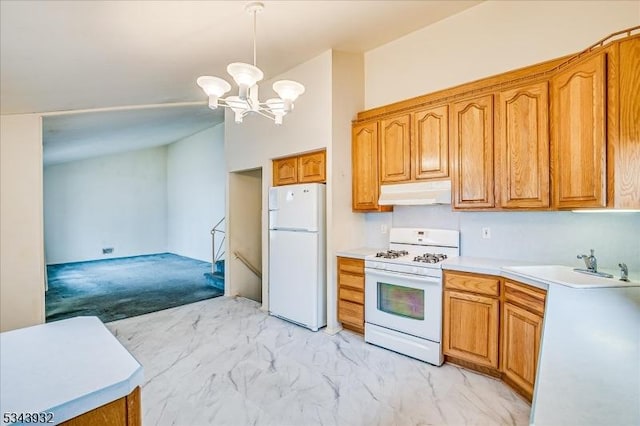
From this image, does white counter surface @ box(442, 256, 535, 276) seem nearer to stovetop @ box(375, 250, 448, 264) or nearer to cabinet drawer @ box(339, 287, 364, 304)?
stovetop @ box(375, 250, 448, 264)

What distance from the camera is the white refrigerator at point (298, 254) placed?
11.6ft

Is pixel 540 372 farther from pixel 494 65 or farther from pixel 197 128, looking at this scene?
pixel 197 128

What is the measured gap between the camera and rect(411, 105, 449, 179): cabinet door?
9.68 ft

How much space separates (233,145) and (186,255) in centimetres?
540

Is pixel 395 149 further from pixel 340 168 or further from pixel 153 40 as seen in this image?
pixel 153 40

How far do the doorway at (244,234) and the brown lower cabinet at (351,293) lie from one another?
2242 millimetres

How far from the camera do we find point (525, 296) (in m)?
2.21

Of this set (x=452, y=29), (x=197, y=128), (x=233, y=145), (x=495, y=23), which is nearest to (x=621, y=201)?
(x=495, y=23)

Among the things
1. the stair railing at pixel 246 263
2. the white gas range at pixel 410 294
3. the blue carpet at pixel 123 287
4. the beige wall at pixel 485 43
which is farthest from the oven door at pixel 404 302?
the blue carpet at pixel 123 287

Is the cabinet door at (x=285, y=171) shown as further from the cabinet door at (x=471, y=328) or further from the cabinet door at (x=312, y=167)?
the cabinet door at (x=471, y=328)

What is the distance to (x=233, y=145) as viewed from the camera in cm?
489

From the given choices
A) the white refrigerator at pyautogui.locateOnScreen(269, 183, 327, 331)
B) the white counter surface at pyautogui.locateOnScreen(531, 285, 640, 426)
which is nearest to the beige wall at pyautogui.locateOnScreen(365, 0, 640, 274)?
the white refrigerator at pyautogui.locateOnScreen(269, 183, 327, 331)

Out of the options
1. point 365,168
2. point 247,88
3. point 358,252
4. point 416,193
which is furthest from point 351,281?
point 247,88

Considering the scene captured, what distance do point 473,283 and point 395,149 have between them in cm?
152
